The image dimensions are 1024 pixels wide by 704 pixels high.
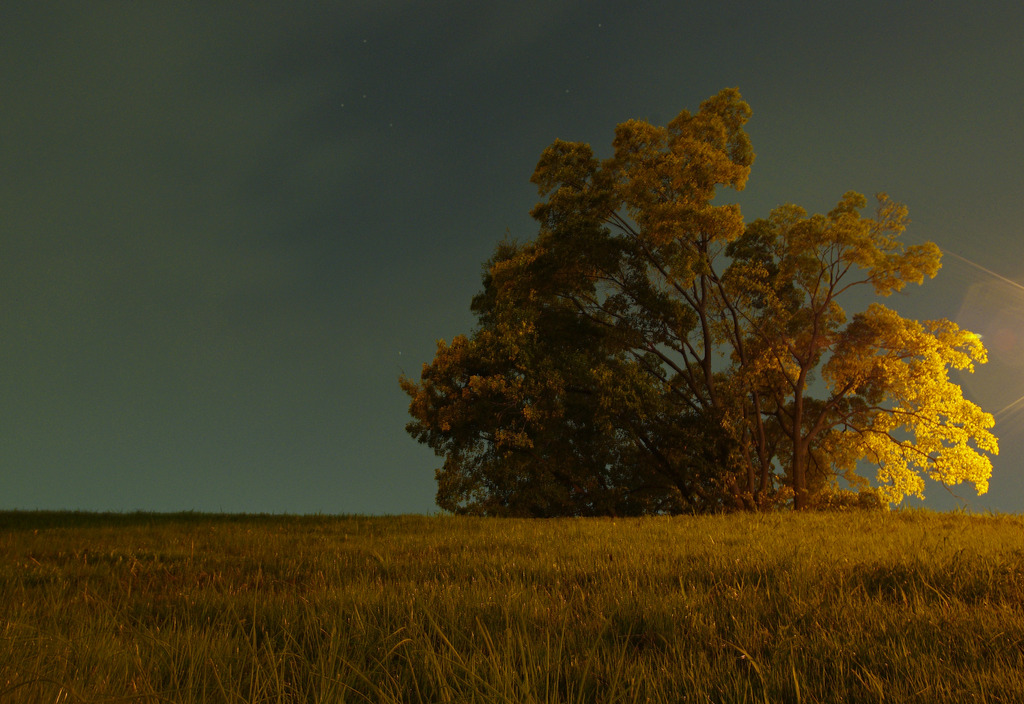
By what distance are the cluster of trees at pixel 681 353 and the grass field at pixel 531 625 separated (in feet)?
39.9

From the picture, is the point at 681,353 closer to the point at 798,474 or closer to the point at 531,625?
the point at 798,474

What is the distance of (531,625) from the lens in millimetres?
3461

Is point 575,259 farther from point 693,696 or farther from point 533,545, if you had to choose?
point 693,696

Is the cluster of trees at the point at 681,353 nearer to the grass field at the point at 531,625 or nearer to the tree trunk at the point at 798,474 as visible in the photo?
the tree trunk at the point at 798,474

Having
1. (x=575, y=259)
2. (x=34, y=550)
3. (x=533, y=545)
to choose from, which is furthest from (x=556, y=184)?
(x=34, y=550)

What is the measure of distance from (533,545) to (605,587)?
3584mm

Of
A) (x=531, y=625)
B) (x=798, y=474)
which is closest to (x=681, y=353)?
(x=798, y=474)

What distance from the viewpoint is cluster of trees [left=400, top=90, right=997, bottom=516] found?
19.5 m

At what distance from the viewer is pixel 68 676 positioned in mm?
2686

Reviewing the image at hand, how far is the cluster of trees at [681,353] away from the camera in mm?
19453

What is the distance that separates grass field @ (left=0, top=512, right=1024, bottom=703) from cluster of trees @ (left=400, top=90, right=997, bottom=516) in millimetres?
12153

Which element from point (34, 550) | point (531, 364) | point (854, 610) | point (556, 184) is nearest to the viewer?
point (854, 610)

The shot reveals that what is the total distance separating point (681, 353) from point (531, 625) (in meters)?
18.8

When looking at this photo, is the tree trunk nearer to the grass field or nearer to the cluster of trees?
the cluster of trees
